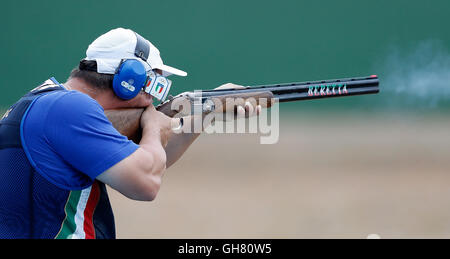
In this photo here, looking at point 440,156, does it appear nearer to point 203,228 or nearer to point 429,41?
point 429,41

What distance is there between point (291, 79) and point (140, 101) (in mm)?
6247

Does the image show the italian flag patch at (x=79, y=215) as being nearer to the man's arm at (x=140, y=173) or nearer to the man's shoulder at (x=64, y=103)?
the man's arm at (x=140, y=173)

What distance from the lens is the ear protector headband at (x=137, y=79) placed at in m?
2.81

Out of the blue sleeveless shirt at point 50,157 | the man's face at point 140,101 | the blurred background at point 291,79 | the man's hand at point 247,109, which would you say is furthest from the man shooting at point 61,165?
the blurred background at point 291,79

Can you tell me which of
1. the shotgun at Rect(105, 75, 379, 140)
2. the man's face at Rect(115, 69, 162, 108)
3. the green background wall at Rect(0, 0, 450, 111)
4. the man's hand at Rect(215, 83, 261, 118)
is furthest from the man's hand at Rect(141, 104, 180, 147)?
the green background wall at Rect(0, 0, 450, 111)

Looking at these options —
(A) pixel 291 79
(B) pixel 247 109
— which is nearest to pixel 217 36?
(A) pixel 291 79

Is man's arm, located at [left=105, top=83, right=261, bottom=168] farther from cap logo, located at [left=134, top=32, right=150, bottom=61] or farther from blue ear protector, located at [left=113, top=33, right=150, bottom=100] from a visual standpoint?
cap logo, located at [left=134, top=32, right=150, bottom=61]

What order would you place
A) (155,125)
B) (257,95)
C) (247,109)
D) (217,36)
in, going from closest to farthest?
(155,125) → (247,109) → (257,95) → (217,36)

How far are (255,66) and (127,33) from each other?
20.7 ft

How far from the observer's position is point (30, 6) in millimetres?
9367

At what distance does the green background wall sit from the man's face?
5555 millimetres

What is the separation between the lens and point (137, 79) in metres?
2.85

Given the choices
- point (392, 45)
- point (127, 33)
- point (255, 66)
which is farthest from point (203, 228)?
point (127, 33)

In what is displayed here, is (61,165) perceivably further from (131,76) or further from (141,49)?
(141,49)
